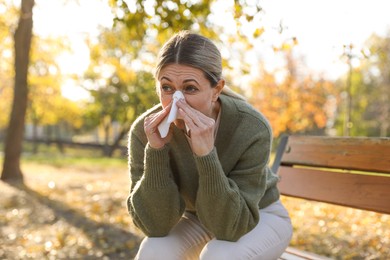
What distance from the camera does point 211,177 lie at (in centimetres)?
200

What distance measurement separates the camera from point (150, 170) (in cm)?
217

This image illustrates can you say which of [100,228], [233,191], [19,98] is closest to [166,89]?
[233,191]

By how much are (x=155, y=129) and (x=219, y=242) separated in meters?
0.60

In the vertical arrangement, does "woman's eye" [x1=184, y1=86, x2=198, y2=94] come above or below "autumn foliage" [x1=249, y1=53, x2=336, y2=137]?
above

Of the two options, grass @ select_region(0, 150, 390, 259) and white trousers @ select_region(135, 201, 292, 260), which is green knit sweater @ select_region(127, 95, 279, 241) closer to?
white trousers @ select_region(135, 201, 292, 260)

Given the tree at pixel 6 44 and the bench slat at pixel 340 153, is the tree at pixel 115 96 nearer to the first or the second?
the tree at pixel 6 44

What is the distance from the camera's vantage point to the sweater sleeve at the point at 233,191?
200 centimetres

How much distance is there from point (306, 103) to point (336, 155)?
20.4m

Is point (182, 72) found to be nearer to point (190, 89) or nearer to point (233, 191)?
point (190, 89)

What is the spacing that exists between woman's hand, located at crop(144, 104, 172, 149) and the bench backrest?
1.37 metres

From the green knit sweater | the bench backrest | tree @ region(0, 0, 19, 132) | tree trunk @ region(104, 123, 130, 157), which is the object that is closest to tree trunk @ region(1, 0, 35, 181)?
tree @ region(0, 0, 19, 132)

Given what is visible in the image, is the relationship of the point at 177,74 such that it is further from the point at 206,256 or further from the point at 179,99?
the point at 206,256

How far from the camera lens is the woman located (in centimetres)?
202

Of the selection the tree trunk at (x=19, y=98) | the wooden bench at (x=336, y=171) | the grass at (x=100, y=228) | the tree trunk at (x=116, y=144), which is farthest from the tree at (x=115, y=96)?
A: the wooden bench at (x=336, y=171)
